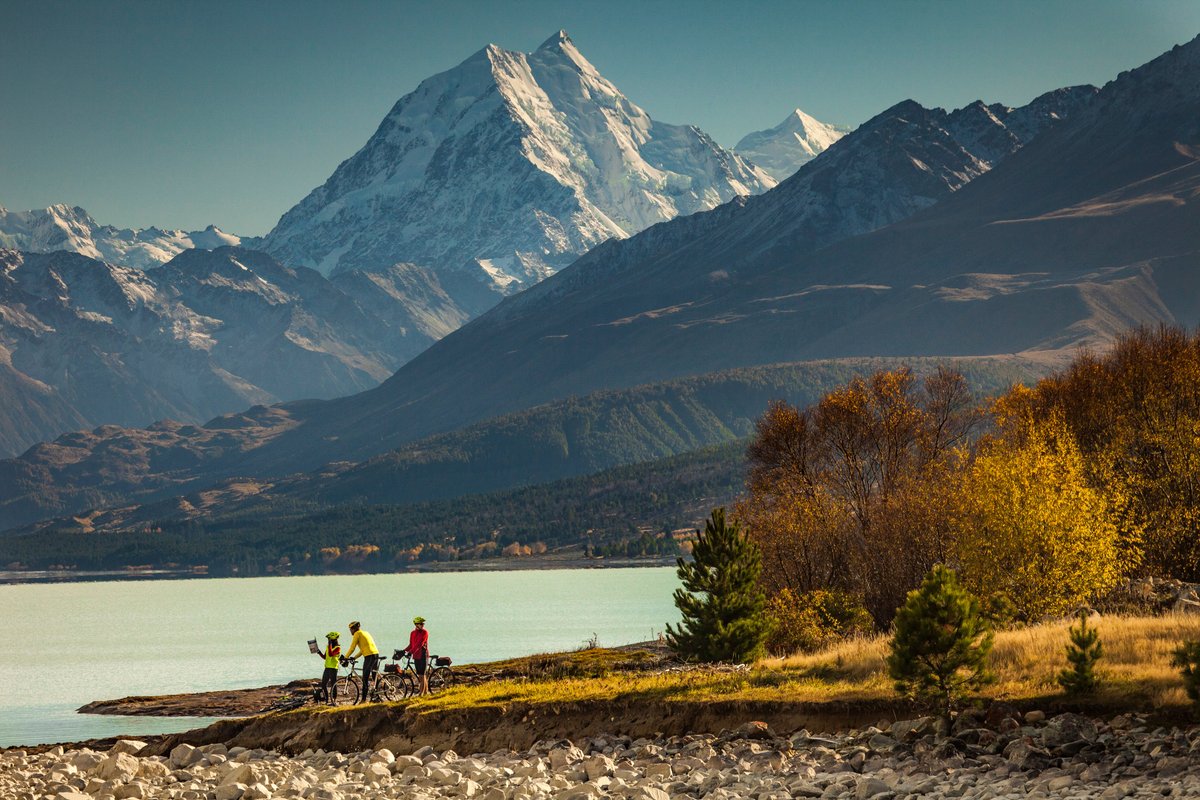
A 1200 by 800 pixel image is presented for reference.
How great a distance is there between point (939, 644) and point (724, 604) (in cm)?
1823

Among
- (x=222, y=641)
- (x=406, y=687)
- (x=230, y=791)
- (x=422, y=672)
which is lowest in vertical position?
(x=230, y=791)

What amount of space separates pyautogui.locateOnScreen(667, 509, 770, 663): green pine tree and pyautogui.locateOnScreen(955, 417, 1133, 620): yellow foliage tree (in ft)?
32.4

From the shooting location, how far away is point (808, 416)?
307 ft

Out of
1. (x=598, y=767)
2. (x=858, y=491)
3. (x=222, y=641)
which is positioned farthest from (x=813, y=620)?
(x=222, y=641)

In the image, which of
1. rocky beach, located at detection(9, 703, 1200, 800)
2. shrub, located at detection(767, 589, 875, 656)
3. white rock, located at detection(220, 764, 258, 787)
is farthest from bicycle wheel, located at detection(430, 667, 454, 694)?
white rock, located at detection(220, 764, 258, 787)

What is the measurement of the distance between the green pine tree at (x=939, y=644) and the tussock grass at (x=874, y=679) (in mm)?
1370

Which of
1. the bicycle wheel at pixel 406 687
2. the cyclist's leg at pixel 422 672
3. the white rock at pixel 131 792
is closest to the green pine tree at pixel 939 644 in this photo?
the cyclist's leg at pixel 422 672

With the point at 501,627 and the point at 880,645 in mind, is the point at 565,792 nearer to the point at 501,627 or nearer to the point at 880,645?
the point at 880,645

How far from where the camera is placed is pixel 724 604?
55.7 metres

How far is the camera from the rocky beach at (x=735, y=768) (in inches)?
1307

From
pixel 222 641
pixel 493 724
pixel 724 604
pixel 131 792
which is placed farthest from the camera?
pixel 222 641

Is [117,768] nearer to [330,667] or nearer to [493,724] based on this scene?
[330,667]

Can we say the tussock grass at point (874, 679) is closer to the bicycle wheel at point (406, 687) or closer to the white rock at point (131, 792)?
the bicycle wheel at point (406, 687)

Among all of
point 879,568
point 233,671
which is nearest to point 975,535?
point 879,568
